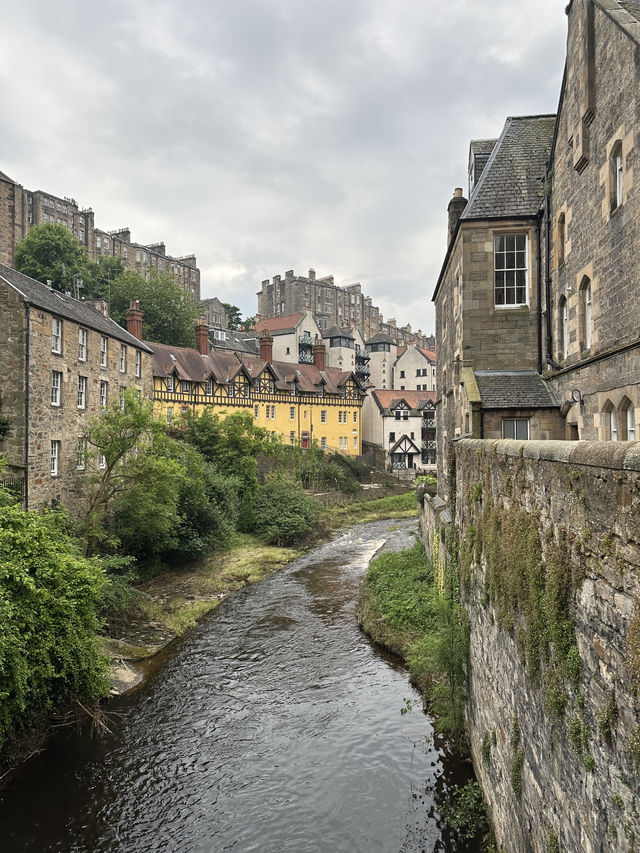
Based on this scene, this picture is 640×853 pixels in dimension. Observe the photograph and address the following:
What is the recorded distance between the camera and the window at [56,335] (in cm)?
2294

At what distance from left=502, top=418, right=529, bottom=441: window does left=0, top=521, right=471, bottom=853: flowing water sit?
7130mm

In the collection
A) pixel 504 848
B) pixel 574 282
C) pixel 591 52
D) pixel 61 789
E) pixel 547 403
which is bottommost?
pixel 61 789

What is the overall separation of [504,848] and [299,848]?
12.1 feet

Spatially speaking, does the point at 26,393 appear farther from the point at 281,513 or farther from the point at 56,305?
the point at 281,513

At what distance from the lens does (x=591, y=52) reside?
12.2m

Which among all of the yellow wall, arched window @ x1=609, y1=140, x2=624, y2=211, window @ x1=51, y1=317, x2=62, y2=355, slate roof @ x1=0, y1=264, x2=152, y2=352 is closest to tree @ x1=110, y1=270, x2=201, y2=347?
the yellow wall

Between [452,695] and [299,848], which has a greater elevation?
[452,695]

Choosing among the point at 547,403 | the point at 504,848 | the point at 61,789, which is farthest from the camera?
the point at 547,403

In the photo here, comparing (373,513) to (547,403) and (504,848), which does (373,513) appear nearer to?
(547,403)

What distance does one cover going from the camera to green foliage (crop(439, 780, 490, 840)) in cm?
946

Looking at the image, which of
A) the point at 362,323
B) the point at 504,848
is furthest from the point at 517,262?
the point at 362,323

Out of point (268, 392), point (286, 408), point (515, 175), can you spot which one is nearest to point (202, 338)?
point (268, 392)

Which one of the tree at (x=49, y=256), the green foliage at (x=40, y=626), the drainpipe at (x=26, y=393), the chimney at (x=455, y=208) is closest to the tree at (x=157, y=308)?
the tree at (x=49, y=256)

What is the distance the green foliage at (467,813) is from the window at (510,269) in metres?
12.0
